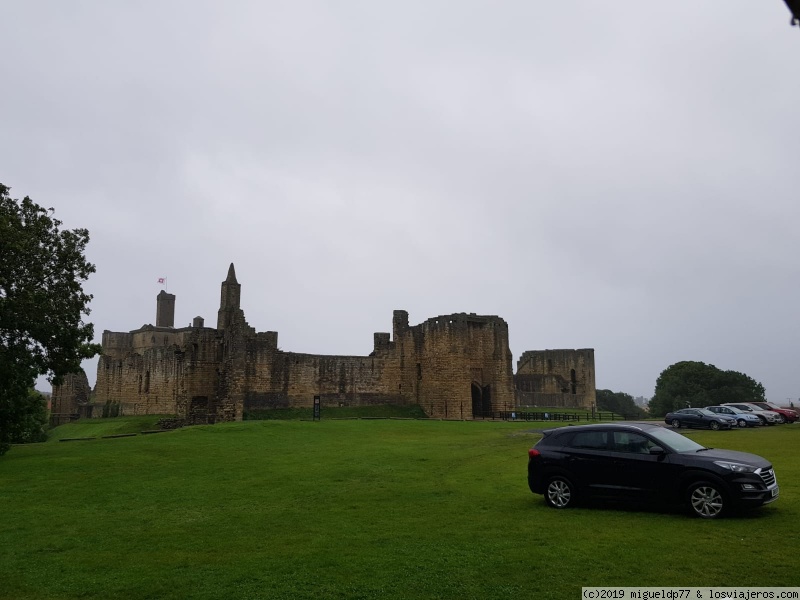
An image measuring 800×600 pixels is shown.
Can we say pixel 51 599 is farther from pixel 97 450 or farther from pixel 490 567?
pixel 97 450

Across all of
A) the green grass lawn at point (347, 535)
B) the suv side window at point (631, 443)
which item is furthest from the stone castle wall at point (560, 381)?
the suv side window at point (631, 443)

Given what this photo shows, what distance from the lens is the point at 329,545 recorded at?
29.4 feet

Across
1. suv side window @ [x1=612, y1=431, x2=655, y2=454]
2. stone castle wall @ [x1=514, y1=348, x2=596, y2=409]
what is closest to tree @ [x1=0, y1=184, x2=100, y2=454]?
suv side window @ [x1=612, y1=431, x2=655, y2=454]

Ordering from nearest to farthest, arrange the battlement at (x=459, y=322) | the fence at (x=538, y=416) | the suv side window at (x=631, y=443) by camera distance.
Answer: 1. the suv side window at (x=631, y=443)
2. the fence at (x=538, y=416)
3. the battlement at (x=459, y=322)

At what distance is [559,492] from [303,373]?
3615 cm

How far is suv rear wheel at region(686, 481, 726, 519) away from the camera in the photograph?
9.70 m

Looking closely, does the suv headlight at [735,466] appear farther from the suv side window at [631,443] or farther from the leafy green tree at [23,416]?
the leafy green tree at [23,416]

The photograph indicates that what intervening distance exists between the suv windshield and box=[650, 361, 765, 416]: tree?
58.2m

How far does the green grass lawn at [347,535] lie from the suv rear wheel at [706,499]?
0.33 meters

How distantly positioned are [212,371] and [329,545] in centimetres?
3509

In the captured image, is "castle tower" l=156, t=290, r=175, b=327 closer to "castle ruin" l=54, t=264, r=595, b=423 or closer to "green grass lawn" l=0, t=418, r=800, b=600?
"castle ruin" l=54, t=264, r=595, b=423

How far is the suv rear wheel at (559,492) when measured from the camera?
11172 millimetres

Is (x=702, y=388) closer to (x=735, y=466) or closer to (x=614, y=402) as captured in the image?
(x=614, y=402)

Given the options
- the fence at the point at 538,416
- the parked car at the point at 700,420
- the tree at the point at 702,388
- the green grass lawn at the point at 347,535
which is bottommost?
the green grass lawn at the point at 347,535
